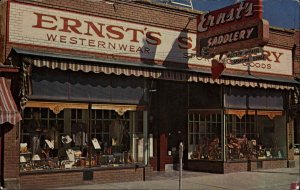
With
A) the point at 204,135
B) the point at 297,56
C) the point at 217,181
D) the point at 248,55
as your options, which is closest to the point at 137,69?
the point at 248,55

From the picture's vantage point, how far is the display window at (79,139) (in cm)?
1311

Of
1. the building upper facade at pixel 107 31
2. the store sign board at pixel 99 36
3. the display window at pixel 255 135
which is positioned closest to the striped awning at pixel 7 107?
the building upper facade at pixel 107 31

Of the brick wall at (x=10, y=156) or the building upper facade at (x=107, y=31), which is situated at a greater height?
the building upper facade at (x=107, y=31)

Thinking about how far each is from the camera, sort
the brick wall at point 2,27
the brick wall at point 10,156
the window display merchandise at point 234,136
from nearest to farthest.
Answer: the brick wall at point 10,156, the brick wall at point 2,27, the window display merchandise at point 234,136

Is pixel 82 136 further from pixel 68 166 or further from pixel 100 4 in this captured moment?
pixel 100 4

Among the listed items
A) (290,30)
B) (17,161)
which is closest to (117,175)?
(17,161)

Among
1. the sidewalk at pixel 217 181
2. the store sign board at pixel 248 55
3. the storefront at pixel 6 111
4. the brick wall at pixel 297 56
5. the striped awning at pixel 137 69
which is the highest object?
the brick wall at pixel 297 56

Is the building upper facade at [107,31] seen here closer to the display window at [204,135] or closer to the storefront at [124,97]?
the storefront at [124,97]

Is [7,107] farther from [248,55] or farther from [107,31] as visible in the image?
[248,55]

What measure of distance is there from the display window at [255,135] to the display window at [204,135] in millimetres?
353

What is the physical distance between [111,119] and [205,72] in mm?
3685

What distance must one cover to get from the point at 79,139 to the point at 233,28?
5.85 meters

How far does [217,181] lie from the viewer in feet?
49.0

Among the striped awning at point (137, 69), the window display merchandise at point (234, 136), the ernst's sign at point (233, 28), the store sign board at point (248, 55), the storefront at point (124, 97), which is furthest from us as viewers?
the window display merchandise at point (234, 136)
